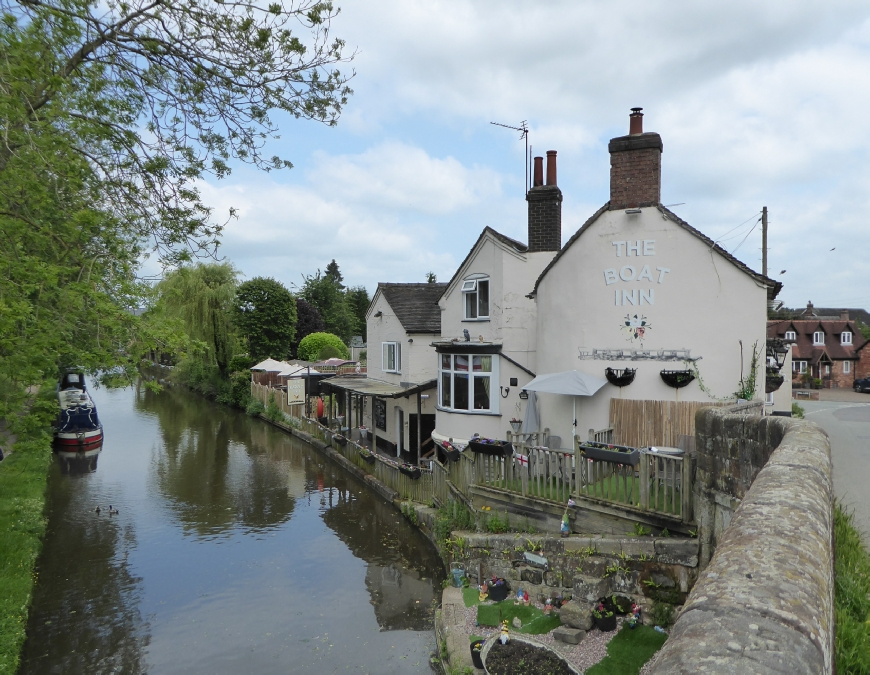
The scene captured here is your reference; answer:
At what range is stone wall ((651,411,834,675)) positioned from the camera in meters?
1.85

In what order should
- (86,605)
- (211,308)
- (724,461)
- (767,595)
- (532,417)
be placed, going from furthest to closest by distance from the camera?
(211,308) → (532,417) → (86,605) → (724,461) → (767,595)

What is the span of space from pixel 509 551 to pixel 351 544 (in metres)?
6.66

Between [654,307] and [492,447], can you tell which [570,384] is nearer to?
[654,307]

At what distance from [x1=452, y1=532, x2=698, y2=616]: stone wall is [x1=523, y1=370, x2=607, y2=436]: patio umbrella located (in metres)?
3.57

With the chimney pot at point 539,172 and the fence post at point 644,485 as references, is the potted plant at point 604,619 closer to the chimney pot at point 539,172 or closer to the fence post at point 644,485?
the fence post at point 644,485

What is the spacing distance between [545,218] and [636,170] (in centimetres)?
428

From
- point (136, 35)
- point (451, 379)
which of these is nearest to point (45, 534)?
point (451, 379)

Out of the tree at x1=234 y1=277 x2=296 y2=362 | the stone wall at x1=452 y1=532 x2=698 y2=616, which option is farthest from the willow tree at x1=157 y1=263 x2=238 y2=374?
the stone wall at x1=452 y1=532 x2=698 y2=616

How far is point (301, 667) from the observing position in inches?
412

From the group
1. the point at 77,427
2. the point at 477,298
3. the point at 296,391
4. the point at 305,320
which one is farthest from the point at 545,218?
the point at 305,320

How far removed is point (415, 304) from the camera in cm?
2570

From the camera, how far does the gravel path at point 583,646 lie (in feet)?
29.1

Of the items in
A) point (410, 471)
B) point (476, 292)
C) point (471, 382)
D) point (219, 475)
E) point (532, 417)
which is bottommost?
point (219, 475)

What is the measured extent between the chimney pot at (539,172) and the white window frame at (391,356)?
9.80 m
